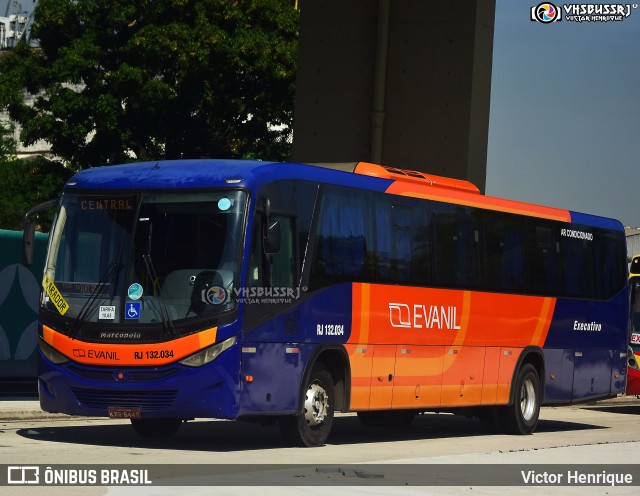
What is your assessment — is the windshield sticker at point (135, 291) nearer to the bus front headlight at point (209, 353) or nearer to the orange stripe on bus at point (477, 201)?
the bus front headlight at point (209, 353)

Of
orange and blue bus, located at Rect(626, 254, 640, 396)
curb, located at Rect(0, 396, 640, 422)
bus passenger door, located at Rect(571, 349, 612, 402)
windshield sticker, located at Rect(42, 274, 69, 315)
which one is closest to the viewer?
windshield sticker, located at Rect(42, 274, 69, 315)

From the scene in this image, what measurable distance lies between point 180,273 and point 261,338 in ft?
3.62

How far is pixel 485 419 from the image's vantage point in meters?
21.2

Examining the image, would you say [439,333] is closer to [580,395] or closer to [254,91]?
[580,395]

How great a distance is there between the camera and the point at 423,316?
18.5 m

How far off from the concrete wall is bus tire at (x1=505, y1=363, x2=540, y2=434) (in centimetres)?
576

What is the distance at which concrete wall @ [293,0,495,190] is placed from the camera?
2572 cm

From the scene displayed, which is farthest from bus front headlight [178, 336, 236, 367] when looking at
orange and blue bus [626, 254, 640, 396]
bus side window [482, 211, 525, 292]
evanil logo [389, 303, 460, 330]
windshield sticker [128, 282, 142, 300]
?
orange and blue bus [626, 254, 640, 396]

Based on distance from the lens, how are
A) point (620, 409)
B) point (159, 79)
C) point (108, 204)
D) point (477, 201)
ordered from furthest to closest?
point (159, 79) < point (620, 409) < point (477, 201) < point (108, 204)

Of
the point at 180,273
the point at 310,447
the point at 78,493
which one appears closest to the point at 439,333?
the point at 310,447

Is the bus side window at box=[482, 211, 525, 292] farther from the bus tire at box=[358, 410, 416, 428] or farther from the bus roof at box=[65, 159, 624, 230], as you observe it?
the bus tire at box=[358, 410, 416, 428]

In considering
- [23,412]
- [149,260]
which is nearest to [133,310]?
[149,260]

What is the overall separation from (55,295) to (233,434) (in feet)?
11.6

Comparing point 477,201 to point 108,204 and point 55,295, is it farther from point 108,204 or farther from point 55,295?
point 55,295
